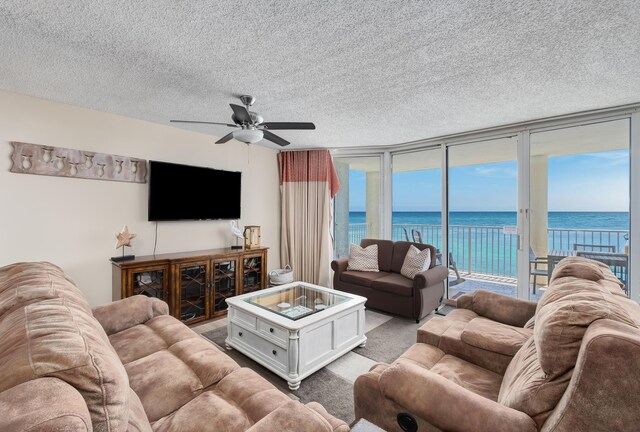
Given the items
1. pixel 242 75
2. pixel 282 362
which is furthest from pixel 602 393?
pixel 242 75

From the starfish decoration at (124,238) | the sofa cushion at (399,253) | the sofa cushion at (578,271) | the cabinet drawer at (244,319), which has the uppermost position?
the starfish decoration at (124,238)

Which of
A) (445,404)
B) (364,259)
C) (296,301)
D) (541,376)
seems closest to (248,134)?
(296,301)

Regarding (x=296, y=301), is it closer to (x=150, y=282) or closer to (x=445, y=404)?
(x=150, y=282)

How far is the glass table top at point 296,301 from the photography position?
2439 mm

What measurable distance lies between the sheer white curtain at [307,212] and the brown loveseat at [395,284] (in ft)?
2.74

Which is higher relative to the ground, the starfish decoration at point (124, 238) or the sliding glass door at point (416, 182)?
the sliding glass door at point (416, 182)

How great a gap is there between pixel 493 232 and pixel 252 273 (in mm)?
4021

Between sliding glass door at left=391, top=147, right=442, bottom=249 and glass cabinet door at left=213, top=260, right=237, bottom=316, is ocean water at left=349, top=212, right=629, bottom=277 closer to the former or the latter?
sliding glass door at left=391, top=147, right=442, bottom=249

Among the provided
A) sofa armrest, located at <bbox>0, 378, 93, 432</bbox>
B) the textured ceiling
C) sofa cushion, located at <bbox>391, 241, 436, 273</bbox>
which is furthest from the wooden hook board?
sofa cushion, located at <bbox>391, 241, 436, 273</bbox>

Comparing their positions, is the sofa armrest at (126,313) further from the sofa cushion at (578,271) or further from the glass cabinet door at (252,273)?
the sofa cushion at (578,271)

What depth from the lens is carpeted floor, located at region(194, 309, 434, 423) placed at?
197cm

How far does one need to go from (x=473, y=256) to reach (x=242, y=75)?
187 inches

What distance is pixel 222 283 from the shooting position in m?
3.63

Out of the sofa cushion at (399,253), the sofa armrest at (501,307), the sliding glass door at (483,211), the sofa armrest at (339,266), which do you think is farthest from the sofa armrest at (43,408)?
the sliding glass door at (483,211)
